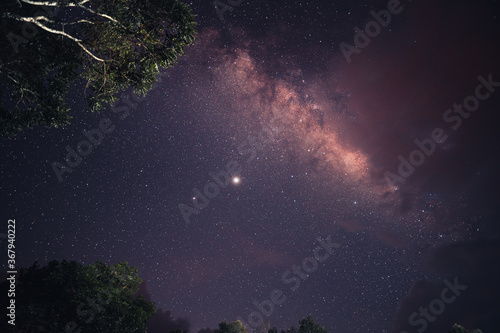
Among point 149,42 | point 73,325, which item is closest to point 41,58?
point 149,42

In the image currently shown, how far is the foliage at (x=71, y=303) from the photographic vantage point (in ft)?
39.7

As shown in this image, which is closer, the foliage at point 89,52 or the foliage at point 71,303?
the foliage at point 89,52

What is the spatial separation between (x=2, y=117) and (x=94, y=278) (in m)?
9.48

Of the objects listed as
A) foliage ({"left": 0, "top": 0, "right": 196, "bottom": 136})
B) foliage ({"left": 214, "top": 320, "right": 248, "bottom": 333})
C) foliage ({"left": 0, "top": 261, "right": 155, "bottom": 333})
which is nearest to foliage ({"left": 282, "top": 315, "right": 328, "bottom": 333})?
foliage ({"left": 214, "top": 320, "right": 248, "bottom": 333})

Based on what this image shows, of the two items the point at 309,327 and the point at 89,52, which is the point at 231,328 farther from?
the point at 89,52

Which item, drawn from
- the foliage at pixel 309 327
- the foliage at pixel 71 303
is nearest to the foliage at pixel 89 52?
the foliage at pixel 71 303

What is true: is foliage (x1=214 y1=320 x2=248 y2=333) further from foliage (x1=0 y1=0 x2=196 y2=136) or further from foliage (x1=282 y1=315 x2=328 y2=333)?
foliage (x1=0 y1=0 x2=196 y2=136)

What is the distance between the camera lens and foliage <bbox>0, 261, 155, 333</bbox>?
1210 cm

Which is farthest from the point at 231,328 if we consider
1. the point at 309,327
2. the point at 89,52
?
the point at 89,52

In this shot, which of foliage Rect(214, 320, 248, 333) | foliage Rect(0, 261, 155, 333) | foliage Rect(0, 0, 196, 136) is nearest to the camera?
foliage Rect(0, 0, 196, 136)

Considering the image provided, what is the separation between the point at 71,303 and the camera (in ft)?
40.7

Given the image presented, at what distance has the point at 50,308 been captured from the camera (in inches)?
481

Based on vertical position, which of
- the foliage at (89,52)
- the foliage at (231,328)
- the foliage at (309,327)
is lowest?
the foliage at (309,327)

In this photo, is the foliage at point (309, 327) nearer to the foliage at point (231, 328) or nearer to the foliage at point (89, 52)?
the foliage at point (231, 328)
